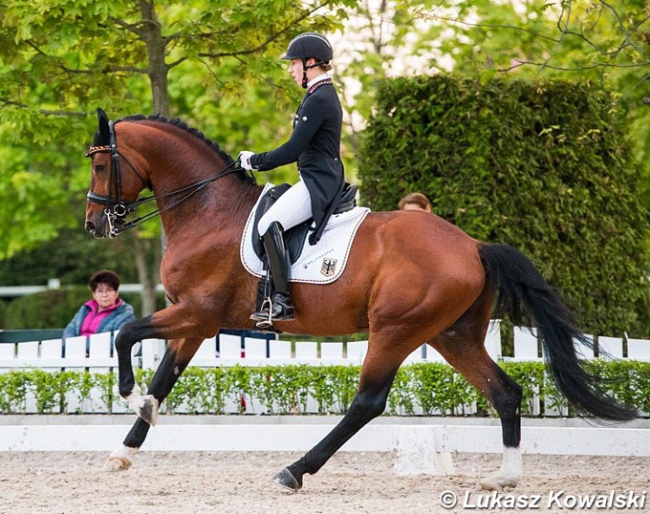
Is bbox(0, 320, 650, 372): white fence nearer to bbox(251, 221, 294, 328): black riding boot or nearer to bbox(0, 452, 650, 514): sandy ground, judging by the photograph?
bbox(0, 452, 650, 514): sandy ground

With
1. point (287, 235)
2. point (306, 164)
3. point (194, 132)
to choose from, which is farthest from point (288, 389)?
point (306, 164)

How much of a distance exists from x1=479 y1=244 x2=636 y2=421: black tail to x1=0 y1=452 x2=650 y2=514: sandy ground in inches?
21.5

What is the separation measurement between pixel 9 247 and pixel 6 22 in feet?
39.4

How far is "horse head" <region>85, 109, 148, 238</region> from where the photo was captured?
6.57 meters

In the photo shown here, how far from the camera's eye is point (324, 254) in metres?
6.38

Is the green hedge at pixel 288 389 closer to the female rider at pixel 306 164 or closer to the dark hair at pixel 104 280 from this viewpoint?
the dark hair at pixel 104 280

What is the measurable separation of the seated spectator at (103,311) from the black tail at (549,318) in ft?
14.8

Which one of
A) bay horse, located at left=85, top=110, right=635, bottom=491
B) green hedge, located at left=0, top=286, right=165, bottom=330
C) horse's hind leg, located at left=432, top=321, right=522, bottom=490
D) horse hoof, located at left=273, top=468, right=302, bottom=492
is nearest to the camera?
horse hoof, located at left=273, top=468, right=302, bottom=492

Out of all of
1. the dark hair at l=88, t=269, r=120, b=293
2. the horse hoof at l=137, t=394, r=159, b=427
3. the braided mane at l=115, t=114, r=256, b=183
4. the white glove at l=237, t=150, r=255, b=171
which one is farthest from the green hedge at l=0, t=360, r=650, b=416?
the white glove at l=237, t=150, r=255, b=171

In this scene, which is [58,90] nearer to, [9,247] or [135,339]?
[135,339]

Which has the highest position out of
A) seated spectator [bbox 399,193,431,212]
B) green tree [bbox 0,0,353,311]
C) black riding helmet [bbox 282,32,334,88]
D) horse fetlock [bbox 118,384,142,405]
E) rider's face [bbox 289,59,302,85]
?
green tree [bbox 0,0,353,311]

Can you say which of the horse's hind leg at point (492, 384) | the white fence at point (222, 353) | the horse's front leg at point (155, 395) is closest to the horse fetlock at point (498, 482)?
the horse's hind leg at point (492, 384)

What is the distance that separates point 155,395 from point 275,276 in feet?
4.08

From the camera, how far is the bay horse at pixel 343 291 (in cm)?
630
